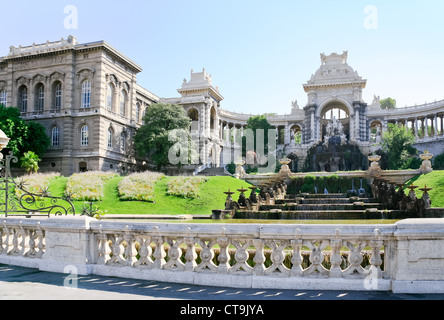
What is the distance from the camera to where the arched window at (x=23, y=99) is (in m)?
53.8

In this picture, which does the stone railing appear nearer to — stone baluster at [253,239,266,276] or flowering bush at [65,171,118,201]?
stone baluster at [253,239,266,276]

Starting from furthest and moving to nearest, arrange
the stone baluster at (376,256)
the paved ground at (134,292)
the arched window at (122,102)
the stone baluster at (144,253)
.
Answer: the arched window at (122,102) < the stone baluster at (144,253) < the stone baluster at (376,256) < the paved ground at (134,292)

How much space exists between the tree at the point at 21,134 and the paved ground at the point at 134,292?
41.1m

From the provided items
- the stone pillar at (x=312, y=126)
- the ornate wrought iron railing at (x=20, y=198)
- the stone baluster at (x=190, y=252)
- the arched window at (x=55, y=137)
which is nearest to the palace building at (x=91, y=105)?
the arched window at (x=55, y=137)

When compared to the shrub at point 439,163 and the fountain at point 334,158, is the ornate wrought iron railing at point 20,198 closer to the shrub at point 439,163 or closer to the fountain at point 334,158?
the fountain at point 334,158

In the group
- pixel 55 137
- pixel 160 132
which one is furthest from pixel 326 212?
pixel 55 137

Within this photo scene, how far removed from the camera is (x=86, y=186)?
3142cm

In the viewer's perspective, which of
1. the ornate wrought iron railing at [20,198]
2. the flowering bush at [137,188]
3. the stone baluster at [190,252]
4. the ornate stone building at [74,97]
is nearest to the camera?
the stone baluster at [190,252]

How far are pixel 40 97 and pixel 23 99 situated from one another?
295cm

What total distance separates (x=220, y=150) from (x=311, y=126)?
61.3 ft

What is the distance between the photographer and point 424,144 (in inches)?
2852

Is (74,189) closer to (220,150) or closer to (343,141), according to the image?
(343,141)
